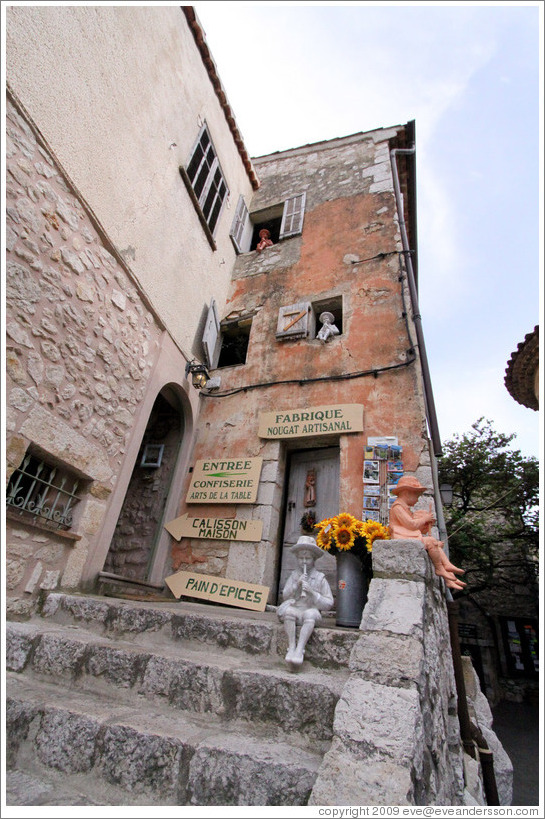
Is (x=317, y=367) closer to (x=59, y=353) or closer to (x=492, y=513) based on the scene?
(x=59, y=353)

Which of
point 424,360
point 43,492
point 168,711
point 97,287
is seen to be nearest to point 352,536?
point 168,711

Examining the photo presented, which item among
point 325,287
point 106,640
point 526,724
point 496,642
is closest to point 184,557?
point 106,640

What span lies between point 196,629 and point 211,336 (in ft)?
15.5

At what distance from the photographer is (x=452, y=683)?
10.2 feet

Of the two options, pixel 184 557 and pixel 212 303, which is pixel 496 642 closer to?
pixel 184 557

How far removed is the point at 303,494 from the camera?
5.37m

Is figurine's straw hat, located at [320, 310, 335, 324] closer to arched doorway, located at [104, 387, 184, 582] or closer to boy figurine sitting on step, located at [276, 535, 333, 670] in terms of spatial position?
arched doorway, located at [104, 387, 184, 582]

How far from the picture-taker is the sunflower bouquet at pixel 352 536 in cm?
318

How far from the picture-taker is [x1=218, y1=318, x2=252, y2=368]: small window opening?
7.31m

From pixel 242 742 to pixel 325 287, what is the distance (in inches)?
242

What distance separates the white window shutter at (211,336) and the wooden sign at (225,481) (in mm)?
1798

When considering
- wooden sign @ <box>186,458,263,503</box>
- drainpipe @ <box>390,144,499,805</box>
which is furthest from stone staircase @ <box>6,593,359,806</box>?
wooden sign @ <box>186,458,263,503</box>

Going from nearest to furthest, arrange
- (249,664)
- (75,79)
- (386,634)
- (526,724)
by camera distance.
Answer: (386,634), (249,664), (75,79), (526,724)

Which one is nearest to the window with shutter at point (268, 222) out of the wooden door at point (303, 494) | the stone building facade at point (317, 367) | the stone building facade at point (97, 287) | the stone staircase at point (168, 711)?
the stone building facade at point (317, 367)
